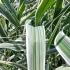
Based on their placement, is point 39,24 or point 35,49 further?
point 39,24

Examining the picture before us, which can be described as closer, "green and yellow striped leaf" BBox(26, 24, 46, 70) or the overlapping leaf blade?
"green and yellow striped leaf" BBox(26, 24, 46, 70)

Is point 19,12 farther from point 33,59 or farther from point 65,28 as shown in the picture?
point 33,59

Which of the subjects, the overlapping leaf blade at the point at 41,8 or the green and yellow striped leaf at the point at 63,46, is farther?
the overlapping leaf blade at the point at 41,8

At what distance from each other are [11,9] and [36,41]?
0.95 ft

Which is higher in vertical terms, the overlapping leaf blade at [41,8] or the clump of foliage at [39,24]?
the overlapping leaf blade at [41,8]

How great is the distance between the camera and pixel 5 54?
0.85m

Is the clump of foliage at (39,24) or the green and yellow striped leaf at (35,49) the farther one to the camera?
the clump of foliage at (39,24)

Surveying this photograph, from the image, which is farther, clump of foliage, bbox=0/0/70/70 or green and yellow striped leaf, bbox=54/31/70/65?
clump of foliage, bbox=0/0/70/70

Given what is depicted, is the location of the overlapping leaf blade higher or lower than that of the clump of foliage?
higher

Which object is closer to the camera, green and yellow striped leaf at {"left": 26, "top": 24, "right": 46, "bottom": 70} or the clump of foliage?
green and yellow striped leaf at {"left": 26, "top": 24, "right": 46, "bottom": 70}

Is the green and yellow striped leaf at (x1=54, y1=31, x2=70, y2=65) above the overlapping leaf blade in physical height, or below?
below

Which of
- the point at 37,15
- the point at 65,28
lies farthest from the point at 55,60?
the point at 37,15

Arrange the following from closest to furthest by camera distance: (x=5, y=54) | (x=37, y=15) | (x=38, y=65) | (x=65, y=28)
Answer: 1. (x=38, y=65)
2. (x=37, y=15)
3. (x=65, y=28)
4. (x=5, y=54)

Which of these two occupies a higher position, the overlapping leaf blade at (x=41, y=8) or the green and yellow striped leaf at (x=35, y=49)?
the overlapping leaf blade at (x=41, y=8)
